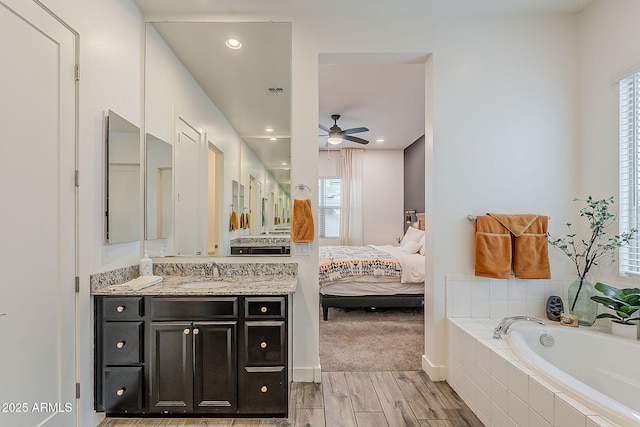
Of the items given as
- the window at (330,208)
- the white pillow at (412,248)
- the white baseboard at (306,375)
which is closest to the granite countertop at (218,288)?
the white baseboard at (306,375)

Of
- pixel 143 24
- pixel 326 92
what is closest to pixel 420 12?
pixel 326 92

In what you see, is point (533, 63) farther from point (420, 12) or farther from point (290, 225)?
point (290, 225)

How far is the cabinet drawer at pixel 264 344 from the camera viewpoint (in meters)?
1.98

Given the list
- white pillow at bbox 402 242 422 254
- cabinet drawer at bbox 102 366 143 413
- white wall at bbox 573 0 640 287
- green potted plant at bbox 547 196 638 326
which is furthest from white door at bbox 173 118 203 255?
white pillow at bbox 402 242 422 254

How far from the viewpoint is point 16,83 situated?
1.45 m

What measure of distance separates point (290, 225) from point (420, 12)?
1971mm

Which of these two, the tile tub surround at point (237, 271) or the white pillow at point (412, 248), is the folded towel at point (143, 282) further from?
the white pillow at point (412, 248)

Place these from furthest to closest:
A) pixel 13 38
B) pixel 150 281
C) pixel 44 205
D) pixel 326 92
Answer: pixel 326 92
pixel 150 281
pixel 44 205
pixel 13 38

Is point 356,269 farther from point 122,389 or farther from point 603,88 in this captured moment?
point 603,88

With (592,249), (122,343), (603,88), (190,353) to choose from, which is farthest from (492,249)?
(122,343)

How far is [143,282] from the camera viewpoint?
7.01 feet

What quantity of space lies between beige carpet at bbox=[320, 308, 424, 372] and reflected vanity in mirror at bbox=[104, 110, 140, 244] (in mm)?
1942

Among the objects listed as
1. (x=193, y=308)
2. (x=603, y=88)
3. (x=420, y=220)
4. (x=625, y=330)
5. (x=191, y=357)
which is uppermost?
(x=603, y=88)

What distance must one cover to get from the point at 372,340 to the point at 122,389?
7.37 feet
